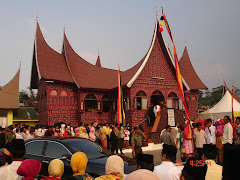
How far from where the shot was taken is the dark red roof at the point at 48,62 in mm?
21311

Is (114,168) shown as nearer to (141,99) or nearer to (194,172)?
(194,172)

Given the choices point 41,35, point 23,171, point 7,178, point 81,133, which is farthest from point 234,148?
point 41,35

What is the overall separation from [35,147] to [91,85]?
51.6ft

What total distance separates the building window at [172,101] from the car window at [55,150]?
16724 millimetres

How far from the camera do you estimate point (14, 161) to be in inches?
152

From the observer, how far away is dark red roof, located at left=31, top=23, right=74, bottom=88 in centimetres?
2131

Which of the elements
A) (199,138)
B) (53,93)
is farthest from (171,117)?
(199,138)

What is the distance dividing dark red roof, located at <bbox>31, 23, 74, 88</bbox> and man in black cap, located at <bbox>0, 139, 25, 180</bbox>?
678 inches

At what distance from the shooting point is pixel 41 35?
2341 cm

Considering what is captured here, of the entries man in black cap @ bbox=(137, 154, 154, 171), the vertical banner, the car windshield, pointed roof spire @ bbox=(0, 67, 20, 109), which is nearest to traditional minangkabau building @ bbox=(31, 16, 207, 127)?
the vertical banner

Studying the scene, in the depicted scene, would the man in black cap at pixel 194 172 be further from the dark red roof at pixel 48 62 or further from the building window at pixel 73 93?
the building window at pixel 73 93

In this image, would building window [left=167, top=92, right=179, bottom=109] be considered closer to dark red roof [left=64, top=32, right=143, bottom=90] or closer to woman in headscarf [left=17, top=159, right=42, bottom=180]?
dark red roof [left=64, top=32, right=143, bottom=90]

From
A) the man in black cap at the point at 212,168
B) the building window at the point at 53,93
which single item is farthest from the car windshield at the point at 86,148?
the building window at the point at 53,93

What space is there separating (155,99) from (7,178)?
23.8 meters
